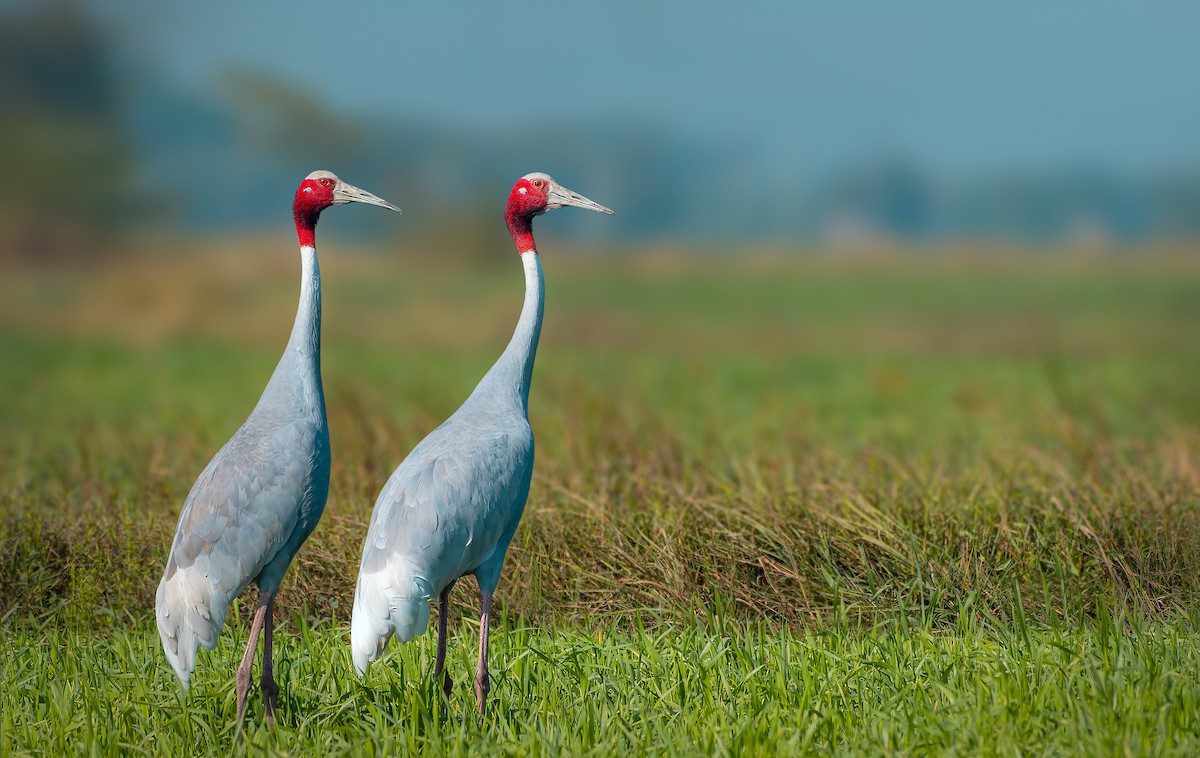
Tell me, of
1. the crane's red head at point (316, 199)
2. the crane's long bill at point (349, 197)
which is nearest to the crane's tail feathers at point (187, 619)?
the crane's red head at point (316, 199)

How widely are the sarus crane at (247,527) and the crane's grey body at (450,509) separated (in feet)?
0.94

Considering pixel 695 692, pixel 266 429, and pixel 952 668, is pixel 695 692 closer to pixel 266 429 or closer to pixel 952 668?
pixel 952 668

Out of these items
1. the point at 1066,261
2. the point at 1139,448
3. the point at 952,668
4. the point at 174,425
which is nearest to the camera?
the point at 952,668

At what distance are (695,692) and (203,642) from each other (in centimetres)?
169

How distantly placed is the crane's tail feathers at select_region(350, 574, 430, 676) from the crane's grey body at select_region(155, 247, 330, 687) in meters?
0.39

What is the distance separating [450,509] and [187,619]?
3.13 feet

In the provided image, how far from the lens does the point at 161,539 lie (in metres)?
5.47

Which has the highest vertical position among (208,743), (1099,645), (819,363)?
(1099,645)

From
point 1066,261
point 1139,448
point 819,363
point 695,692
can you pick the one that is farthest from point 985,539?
point 1066,261

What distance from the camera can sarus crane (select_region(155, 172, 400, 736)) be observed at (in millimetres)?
4012

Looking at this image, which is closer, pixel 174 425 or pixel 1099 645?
pixel 1099 645

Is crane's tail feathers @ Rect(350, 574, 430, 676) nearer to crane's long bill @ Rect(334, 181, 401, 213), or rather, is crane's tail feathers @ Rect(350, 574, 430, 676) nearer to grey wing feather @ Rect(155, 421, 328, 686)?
grey wing feather @ Rect(155, 421, 328, 686)

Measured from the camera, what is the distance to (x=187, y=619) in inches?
158

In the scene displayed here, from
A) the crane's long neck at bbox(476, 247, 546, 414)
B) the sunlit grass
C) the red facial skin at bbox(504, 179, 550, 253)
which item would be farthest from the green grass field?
the red facial skin at bbox(504, 179, 550, 253)
